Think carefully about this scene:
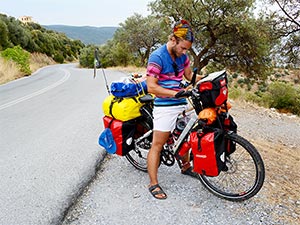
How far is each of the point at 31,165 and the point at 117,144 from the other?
1361mm

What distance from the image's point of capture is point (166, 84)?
296 centimetres

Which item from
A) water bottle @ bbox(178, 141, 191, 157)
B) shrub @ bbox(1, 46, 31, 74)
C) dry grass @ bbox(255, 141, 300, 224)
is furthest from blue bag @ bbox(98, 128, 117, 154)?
shrub @ bbox(1, 46, 31, 74)

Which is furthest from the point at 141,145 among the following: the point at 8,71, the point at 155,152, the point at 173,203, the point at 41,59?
the point at 41,59

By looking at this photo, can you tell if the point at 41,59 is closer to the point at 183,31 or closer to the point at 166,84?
the point at 166,84

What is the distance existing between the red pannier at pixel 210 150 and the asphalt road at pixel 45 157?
1431mm

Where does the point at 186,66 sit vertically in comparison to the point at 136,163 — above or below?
above

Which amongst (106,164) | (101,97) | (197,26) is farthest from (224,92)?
(197,26)

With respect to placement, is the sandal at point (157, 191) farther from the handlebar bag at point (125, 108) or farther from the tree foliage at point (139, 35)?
the tree foliage at point (139, 35)

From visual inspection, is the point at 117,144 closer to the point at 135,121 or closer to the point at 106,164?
the point at 135,121

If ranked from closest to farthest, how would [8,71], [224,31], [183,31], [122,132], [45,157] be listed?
[183,31]
[122,132]
[45,157]
[224,31]
[8,71]

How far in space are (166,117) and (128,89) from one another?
1.99 ft

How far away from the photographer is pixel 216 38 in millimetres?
15289

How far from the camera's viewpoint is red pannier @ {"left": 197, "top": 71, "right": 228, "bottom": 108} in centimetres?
258

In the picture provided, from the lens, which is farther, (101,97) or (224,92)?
(101,97)
